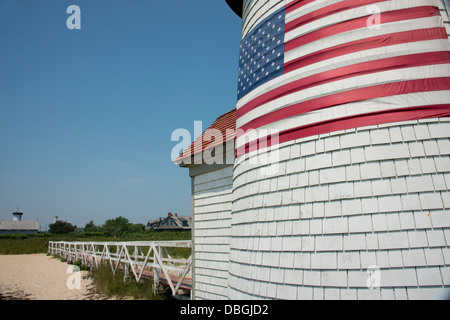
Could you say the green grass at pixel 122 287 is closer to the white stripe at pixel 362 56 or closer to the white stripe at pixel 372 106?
the white stripe at pixel 372 106

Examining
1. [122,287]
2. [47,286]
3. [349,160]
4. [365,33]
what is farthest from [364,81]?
[47,286]

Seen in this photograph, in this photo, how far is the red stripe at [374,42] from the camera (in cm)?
352

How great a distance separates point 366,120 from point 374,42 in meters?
1.06

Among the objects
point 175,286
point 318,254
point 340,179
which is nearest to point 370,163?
point 340,179

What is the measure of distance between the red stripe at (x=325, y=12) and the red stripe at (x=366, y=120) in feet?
5.26

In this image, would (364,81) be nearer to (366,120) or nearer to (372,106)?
(372,106)

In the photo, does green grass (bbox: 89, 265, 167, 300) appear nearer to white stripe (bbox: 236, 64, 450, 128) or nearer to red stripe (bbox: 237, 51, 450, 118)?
white stripe (bbox: 236, 64, 450, 128)

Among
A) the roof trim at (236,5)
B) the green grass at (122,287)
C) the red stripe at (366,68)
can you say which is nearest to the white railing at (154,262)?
the green grass at (122,287)

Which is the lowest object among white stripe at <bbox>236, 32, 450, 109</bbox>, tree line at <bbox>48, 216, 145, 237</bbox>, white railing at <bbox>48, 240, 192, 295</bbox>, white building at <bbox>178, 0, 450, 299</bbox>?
tree line at <bbox>48, 216, 145, 237</bbox>

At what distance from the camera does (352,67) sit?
3738mm

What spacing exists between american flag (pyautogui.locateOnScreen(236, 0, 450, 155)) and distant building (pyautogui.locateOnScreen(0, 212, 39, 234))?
107109 millimetres

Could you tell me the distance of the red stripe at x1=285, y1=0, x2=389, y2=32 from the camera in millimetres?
3941

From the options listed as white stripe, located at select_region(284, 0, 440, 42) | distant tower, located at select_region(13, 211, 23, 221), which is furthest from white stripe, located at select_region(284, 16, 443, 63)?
distant tower, located at select_region(13, 211, 23, 221)
